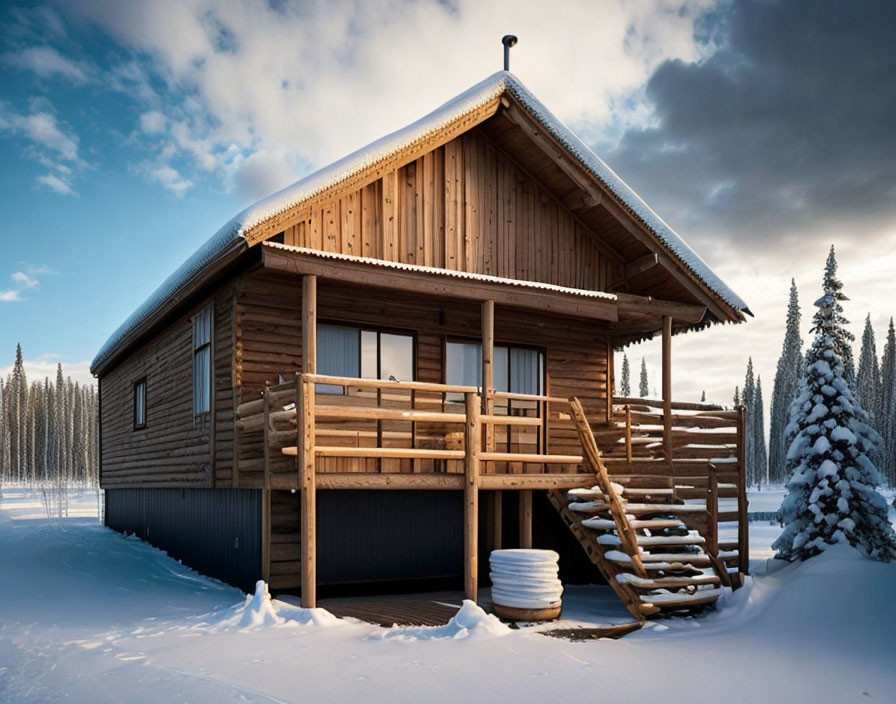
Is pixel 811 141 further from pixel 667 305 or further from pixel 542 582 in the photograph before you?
pixel 542 582

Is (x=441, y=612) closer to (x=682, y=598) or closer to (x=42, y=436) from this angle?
(x=682, y=598)

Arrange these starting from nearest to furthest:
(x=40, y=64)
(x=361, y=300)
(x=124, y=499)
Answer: (x=361, y=300) → (x=40, y=64) → (x=124, y=499)

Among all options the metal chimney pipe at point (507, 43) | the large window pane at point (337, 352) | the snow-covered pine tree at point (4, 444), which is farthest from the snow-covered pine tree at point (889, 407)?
the snow-covered pine tree at point (4, 444)

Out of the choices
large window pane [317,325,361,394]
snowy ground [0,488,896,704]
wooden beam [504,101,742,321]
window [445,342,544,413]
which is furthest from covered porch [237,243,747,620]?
snowy ground [0,488,896,704]

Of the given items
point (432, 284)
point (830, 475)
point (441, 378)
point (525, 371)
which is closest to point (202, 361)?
point (441, 378)

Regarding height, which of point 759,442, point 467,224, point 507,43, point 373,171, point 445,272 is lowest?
point 759,442

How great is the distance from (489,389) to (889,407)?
246 feet

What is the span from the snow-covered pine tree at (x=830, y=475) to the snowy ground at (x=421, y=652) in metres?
3.34

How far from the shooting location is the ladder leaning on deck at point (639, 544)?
11.2 m

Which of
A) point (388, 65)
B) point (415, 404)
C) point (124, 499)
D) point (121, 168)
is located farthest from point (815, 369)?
point (121, 168)

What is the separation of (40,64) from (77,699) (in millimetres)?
16570

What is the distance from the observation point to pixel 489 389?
13.1 m

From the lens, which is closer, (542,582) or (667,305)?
(542,582)

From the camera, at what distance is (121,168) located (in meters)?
25.4
